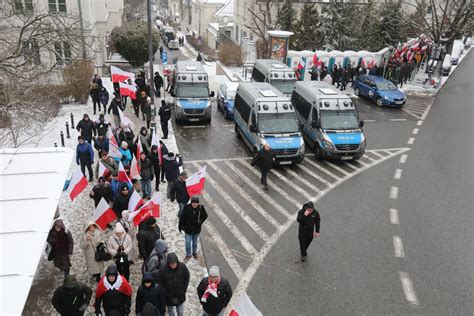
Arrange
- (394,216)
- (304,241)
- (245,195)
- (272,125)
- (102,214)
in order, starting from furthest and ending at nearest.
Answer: (272,125) < (245,195) < (394,216) < (304,241) < (102,214)

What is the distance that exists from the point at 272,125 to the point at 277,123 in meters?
0.24

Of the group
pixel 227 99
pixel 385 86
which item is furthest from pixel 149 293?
pixel 385 86

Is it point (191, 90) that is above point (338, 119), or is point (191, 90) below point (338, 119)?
above

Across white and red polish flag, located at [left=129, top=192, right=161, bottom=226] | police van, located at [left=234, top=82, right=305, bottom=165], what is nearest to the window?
police van, located at [left=234, top=82, right=305, bottom=165]

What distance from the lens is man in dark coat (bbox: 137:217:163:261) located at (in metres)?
8.88

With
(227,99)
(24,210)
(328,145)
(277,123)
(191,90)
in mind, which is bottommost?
(328,145)

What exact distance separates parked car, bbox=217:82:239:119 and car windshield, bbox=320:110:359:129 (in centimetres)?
607

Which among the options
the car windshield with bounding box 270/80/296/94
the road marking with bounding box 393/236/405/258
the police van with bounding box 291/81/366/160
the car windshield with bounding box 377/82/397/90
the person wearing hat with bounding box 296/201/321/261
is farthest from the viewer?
the car windshield with bounding box 377/82/397/90

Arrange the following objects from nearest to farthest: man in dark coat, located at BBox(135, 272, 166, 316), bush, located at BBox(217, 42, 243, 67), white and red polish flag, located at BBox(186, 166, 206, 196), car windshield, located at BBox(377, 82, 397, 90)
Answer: man in dark coat, located at BBox(135, 272, 166, 316)
white and red polish flag, located at BBox(186, 166, 206, 196)
car windshield, located at BBox(377, 82, 397, 90)
bush, located at BBox(217, 42, 243, 67)

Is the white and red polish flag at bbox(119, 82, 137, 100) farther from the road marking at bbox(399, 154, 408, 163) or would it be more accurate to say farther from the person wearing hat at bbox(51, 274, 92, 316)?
the person wearing hat at bbox(51, 274, 92, 316)

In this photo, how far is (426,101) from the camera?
2822 cm

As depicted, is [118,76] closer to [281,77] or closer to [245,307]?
[281,77]

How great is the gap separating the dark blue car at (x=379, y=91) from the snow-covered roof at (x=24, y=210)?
20.8 m

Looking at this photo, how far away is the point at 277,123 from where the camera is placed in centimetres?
1708
